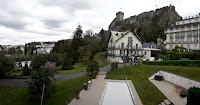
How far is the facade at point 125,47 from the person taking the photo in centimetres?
3375

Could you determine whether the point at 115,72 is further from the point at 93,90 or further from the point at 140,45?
the point at 140,45

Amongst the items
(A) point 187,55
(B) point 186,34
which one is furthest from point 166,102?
(B) point 186,34

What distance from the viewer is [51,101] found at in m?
11.3

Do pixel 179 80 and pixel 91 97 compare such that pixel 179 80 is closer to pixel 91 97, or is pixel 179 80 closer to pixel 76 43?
pixel 91 97

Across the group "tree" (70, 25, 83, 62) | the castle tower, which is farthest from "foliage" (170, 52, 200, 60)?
the castle tower

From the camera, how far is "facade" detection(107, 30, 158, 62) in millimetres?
33750

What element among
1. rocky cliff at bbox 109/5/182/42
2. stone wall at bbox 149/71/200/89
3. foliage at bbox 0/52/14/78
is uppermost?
rocky cliff at bbox 109/5/182/42

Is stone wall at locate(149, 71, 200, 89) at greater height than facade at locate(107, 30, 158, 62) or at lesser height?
lesser

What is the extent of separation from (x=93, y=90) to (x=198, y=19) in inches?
1780

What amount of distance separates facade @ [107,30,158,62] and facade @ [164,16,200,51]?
623 inches

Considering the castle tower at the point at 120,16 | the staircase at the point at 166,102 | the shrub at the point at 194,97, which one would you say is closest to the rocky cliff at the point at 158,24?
the castle tower at the point at 120,16

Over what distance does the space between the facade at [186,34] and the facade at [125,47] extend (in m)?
15.8

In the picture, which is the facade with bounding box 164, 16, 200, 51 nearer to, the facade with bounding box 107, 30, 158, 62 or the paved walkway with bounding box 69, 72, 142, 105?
the facade with bounding box 107, 30, 158, 62

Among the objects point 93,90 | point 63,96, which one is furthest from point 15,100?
point 93,90
